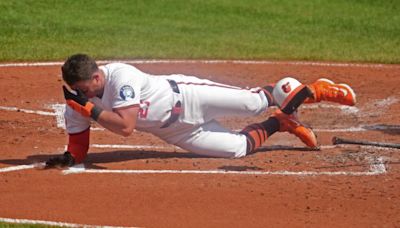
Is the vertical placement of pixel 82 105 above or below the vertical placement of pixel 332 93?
below

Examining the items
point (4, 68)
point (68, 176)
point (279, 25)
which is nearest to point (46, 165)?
point (68, 176)

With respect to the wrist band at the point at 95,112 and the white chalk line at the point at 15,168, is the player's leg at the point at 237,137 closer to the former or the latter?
the wrist band at the point at 95,112

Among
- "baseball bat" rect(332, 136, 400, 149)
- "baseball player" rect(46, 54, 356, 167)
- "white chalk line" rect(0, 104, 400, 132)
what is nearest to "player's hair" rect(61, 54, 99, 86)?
"baseball player" rect(46, 54, 356, 167)

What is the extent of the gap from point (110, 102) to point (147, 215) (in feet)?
4.95

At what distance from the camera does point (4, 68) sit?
42.1 feet

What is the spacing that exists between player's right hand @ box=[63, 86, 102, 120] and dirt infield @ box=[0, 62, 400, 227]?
498 millimetres

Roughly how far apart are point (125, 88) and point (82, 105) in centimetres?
36

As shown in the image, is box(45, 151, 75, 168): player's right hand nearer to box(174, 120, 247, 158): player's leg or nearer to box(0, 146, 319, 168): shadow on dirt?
box(0, 146, 319, 168): shadow on dirt

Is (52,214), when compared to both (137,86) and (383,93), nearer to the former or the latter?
(137,86)

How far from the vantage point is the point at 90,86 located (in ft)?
27.5

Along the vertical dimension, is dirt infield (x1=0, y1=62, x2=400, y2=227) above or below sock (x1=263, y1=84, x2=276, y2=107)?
below

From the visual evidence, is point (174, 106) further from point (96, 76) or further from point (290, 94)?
point (290, 94)

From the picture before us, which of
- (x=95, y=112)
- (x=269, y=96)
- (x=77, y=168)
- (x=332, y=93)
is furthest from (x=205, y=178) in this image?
(x=332, y=93)

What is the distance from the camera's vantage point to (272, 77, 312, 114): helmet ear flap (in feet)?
29.9
